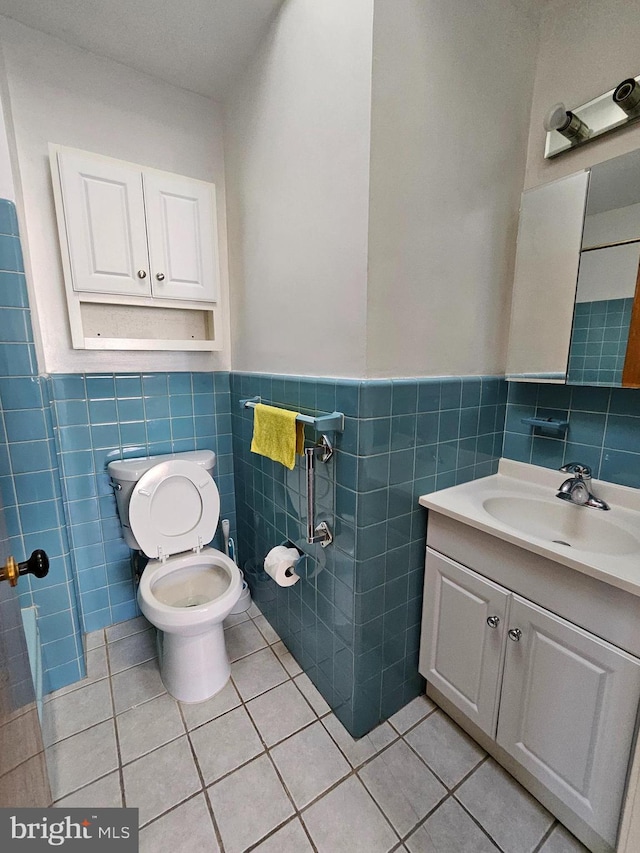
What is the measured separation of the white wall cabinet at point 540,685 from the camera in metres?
0.87

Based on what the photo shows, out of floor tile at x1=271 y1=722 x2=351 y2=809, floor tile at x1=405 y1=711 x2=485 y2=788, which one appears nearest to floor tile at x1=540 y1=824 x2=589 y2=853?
floor tile at x1=405 y1=711 x2=485 y2=788

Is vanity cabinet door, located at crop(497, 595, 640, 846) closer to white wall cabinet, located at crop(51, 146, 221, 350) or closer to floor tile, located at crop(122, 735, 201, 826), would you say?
floor tile, located at crop(122, 735, 201, 826)

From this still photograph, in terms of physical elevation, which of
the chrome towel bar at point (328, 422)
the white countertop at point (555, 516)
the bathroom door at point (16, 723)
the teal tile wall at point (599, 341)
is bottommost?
the bathroom door at point (16, 723)

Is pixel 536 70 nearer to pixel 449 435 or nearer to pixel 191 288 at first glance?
pixel 449 435

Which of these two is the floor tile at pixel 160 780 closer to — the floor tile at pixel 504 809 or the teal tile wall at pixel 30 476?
the teal tile wall at pixel 30 476

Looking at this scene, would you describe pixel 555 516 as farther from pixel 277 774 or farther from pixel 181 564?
pixel 181 564

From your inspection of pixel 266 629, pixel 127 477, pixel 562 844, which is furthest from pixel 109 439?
pixel 562 844

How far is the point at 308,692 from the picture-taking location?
1459 mm

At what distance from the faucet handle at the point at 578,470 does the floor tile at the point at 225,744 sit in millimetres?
1434

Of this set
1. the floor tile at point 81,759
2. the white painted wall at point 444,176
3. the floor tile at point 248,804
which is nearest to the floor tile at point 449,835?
the floor tile at point 248,804

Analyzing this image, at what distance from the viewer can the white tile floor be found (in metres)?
1.02

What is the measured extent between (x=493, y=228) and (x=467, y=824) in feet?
6.22

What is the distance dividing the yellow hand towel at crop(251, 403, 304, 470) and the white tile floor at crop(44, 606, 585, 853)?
973mm

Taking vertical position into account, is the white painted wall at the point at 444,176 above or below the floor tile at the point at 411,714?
above
